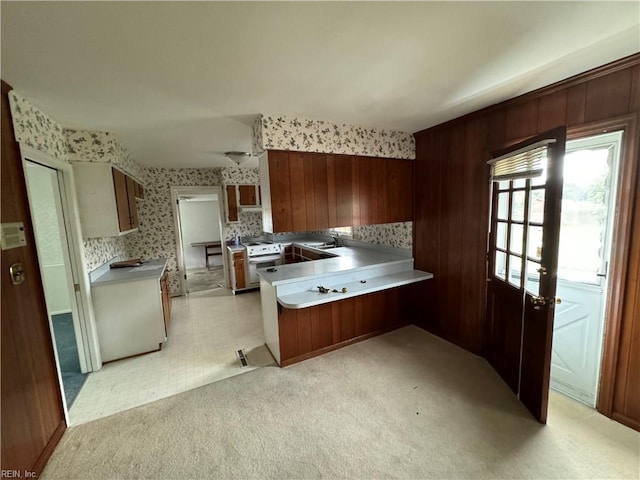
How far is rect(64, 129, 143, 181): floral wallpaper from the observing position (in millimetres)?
2529

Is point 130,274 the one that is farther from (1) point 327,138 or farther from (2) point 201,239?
(2) point 201,239

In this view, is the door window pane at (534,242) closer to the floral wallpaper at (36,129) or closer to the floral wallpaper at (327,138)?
the floral wallpaper at (327,138)

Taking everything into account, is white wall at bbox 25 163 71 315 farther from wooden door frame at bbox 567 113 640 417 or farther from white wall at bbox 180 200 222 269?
wooden door frame at bbox 567 113 640 417

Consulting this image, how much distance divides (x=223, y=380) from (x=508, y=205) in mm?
2980

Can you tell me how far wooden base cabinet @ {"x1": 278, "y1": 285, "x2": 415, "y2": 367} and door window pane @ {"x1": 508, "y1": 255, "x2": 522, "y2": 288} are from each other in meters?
1.27

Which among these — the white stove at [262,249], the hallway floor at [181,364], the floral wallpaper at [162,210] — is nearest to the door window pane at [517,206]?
the hallway floor at [181,364]

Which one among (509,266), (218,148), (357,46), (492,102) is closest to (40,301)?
(218,148)

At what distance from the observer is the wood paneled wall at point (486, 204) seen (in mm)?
1684

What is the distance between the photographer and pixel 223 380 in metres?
2.45

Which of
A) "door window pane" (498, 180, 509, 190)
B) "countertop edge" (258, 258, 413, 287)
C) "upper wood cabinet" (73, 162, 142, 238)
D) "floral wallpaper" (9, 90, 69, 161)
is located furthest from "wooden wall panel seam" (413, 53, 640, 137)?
"upper wood cabinet" (73, 162, 142, 238)

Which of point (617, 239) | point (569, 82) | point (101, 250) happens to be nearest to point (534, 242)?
point (617, 239)

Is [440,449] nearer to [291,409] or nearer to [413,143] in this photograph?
[291,409]

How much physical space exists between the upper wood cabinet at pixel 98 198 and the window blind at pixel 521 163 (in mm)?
3700

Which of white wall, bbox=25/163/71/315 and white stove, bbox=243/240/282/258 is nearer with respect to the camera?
white wall, bbox=25/163/71/315
